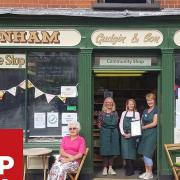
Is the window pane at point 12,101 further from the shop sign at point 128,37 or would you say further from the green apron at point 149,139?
the green apron at point 149,139

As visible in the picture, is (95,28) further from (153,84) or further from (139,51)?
(153,84)

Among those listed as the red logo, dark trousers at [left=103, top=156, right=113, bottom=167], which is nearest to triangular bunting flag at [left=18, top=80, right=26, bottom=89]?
dark trousers at [left=103, top=156, right=113, bottom=167]

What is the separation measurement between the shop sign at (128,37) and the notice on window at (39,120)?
5.45 feet

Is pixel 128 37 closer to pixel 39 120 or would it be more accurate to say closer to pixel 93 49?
pixel 93 49

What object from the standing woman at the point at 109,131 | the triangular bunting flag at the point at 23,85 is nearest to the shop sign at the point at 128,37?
the standing woman at the point at 109,131

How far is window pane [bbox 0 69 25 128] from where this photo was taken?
8.16 m

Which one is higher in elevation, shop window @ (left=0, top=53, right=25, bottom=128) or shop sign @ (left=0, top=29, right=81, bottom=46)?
shop sign @ (left=0, top=29, right=81, bottom=46)

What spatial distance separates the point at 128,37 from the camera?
7977 millimetres

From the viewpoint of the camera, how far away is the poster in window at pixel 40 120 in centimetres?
819

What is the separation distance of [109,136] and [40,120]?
1337mm

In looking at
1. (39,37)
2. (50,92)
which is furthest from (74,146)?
(39,37)

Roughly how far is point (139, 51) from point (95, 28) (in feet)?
3.02

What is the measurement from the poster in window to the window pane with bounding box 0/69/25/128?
9.0 inches

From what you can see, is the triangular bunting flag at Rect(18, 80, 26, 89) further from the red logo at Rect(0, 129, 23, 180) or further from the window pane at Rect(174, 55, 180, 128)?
the red logo at Rect(0, 129, 23, 180)
